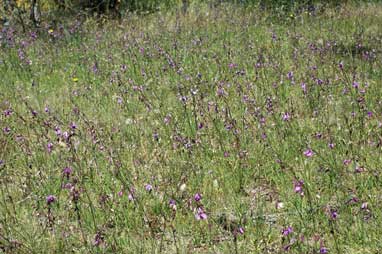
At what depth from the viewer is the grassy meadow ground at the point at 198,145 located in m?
3.00

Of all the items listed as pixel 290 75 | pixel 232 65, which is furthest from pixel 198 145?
pixel 232 65

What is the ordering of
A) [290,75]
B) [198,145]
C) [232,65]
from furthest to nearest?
[232,65] → [290,75] → [198,145]

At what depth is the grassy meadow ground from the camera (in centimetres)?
300

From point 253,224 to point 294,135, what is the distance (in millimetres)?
1313

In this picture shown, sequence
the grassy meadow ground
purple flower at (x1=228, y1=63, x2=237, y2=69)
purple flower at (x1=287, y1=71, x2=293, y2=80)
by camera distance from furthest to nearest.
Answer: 1. purple flower at (x1=228, y1=63, x2=237, y2=69)
2. purple flower at (x1=287, y1=71, x2=293, y2=80)
3. the grassy meadow ground

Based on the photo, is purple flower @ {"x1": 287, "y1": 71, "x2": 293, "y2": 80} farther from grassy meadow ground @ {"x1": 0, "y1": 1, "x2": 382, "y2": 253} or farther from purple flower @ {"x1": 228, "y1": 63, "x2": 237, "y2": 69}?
purple flower @ {"x1": 228, "y1": 63, "x2": 237, "y2": 69}

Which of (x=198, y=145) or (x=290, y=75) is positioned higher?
(x=290, y=75)

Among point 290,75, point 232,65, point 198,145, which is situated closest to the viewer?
point 198,145

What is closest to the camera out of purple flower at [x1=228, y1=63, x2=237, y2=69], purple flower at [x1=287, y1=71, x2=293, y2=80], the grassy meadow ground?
the grassy meadow ground

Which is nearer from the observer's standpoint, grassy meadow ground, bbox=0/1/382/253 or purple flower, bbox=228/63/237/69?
grassy meadow ground, bbox=0/1/382/253

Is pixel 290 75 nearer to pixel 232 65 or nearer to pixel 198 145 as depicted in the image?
pixel 232 65

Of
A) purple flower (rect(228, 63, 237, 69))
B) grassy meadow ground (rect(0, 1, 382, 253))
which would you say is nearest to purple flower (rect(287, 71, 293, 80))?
grassy meadow ground (rect(0, 1, 382, 253))

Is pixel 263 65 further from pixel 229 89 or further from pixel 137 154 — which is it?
pixel 137 154

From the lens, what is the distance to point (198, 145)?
4047mm
